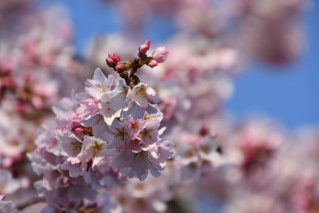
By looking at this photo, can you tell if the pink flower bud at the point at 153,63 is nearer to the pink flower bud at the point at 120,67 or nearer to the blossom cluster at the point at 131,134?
the blossom cluster at the point at 131,134

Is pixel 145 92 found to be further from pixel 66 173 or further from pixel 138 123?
pixel 66 173

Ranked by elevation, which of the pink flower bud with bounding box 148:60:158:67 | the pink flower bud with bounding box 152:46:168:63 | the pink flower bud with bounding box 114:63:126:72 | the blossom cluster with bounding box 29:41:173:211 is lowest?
the blossom cluster with bounding box 29:41:173:211

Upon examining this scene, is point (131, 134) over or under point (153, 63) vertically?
under

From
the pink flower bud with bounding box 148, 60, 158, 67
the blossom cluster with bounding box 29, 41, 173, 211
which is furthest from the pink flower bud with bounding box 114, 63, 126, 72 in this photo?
the pink flower bud with bounding box 148, 60, 158, 67

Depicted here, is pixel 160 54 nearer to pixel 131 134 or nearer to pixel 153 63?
pixel 153 63

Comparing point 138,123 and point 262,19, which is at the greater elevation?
point 262,19

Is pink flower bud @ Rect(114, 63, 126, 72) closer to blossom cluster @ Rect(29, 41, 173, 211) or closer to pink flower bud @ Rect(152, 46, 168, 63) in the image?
blossom cluster @ Rect(29, 41, 173, 211)

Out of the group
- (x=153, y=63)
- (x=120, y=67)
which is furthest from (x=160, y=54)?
(x=120, y=67)

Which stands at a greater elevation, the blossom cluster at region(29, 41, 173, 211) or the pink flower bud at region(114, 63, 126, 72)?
the pink flower bud at region(114, 63, 126, 72)

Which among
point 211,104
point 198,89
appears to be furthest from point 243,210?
point 198,89

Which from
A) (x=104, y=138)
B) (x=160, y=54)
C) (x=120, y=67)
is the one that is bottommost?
(x=104, y=138)

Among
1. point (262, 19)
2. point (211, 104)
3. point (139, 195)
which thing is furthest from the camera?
point (262, 19)
